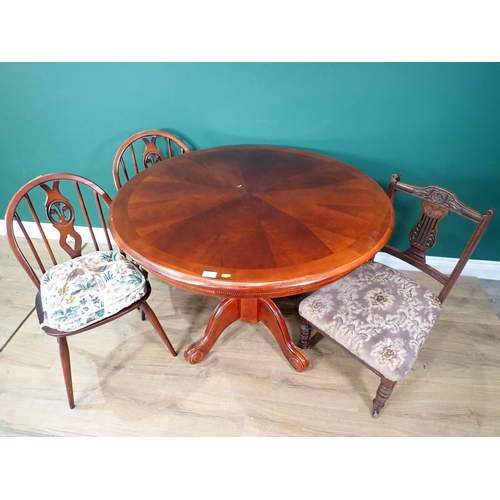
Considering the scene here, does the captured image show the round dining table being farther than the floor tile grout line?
No

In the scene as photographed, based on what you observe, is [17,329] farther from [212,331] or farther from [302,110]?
[302,110]

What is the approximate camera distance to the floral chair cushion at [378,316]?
3.95 feet

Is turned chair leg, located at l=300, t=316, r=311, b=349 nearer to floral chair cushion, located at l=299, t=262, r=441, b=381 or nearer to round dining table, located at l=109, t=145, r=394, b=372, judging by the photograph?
round dining table, located at l=109, t=145, r=394, b=372

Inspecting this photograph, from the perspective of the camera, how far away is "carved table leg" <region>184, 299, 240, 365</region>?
157 cm

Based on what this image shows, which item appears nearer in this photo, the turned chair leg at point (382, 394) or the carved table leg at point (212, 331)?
the turned chair leg at point (382, 394)

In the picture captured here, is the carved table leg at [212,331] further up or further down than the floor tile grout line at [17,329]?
further up

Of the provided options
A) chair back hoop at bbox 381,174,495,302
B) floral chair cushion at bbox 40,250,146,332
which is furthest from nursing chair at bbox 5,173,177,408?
chair back hoop at bbox 381,174,495,302

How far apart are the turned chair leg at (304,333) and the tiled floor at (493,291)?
1.08 meters

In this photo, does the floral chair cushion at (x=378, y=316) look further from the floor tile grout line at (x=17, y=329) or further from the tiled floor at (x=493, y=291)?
the floor tile grout line at (x=17, y=329)

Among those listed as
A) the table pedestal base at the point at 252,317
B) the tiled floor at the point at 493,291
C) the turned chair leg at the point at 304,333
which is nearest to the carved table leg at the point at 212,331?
the table pedestal base at the point at 252,317
